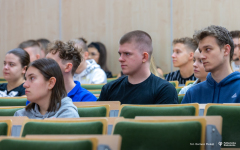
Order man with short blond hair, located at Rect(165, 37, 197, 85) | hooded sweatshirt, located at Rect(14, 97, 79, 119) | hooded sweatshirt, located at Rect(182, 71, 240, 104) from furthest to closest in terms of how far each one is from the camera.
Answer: man with short blond hair, located at Rect(165, 37, 197, 85) → hooded sweatshirt, located at Rect(182, 71, 240, 104) → hooded sweatshirt, located at Rect(14, 97, 79, 119)

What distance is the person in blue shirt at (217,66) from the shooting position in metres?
2.67

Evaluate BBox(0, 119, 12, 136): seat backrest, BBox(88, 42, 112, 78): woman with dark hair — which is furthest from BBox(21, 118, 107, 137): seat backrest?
BBox(88, 42, 112, 78): woman with dark hair

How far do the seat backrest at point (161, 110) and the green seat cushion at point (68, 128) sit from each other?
0.42m

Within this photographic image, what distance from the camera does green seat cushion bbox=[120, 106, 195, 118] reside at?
6.68ft

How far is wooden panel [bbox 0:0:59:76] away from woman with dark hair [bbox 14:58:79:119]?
4305mm

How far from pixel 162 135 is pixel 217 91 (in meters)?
1.28

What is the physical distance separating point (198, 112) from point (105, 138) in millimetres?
858

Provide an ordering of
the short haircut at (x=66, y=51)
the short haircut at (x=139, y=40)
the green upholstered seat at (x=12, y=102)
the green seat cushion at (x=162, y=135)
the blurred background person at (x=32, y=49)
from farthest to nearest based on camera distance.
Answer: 1. the blurred background person at (x=32, y=49)
2. the short haircut at (x=66, y=51)
3. the green upholstered seat at (x=12, y=102)
4. the short haircut at (x=139, y=40)
5. the green seat cushion at (x=162, y=135)

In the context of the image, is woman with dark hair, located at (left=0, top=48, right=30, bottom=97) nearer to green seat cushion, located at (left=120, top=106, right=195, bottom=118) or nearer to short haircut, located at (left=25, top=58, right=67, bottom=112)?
short haircut, located at (left=25, top=58, right=67, bottom=112)

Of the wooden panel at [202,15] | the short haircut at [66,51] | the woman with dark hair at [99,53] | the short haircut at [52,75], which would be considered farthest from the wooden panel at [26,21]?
the short haircut at [52,75]

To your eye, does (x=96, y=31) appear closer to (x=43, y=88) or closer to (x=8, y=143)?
(x=43, y=88)

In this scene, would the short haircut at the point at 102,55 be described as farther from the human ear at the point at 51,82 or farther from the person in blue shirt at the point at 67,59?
the human ear at the point at 51,82

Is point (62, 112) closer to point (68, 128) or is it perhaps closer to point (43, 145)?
point (68, 128)

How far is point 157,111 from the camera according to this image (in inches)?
81.2
